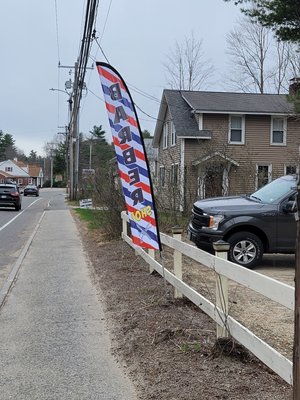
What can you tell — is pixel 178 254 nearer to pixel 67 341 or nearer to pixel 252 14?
pixel 67 341

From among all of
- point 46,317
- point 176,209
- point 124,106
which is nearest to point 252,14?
point 176,209

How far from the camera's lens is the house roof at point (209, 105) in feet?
85.4


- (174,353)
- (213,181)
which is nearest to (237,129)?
(213,181)

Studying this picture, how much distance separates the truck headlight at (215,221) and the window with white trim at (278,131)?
18.4 m

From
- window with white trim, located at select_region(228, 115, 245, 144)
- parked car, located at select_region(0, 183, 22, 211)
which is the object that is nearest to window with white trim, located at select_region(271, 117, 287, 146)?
window with white trim, located at select_region(228, 115, 245, 144)

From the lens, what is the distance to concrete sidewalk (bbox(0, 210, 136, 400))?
432cm

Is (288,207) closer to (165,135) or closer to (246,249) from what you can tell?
(246,249)

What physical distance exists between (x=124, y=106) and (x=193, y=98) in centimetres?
2172

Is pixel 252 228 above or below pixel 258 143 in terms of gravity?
below

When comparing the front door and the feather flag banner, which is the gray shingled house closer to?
the front door

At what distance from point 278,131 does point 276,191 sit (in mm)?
17796

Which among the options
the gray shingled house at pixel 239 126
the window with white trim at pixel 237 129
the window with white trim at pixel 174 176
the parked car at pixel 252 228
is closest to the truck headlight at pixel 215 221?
the parked car at pixel 252 228

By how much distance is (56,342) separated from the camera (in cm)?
557

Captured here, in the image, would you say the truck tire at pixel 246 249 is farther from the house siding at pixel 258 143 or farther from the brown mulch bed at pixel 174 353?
the house siding at pixel 258 143
